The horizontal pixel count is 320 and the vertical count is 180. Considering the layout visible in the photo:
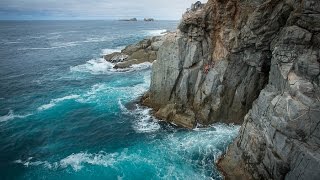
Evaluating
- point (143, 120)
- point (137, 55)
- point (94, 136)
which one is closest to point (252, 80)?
point (143, 120)

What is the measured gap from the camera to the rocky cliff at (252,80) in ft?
78.0

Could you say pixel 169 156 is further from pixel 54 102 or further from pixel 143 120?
pixel 54 102

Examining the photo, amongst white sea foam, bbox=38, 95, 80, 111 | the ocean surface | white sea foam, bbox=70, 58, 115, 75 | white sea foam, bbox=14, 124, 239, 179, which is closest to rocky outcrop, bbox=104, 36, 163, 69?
white sea foam, bbox=70, 58, 115, 75

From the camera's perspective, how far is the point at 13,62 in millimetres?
88438

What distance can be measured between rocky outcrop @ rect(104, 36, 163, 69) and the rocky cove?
30126mm

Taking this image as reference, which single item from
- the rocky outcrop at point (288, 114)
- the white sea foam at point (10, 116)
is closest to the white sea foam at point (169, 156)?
the rocky outcrop at point (288, 114)

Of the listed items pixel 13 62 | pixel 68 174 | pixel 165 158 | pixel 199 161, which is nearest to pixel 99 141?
pixel 68 174

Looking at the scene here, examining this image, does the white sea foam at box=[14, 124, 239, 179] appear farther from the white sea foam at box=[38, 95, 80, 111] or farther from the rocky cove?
the white sea foam at box=[38, 95, 80, 111]

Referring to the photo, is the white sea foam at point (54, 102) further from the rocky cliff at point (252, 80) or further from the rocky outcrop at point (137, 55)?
the rocky outcrop at point (137, 55)

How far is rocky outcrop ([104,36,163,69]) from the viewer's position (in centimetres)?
7854

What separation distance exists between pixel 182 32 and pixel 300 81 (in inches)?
882

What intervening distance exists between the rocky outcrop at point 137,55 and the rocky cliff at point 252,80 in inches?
1197

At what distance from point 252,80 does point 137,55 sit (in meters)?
49.9

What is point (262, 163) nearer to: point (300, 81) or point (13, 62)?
point (300, 81)
